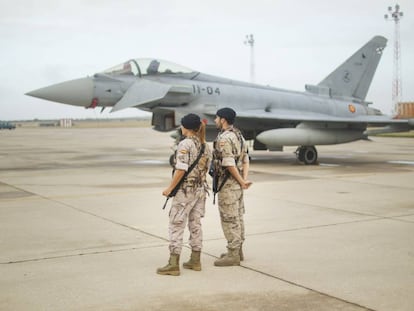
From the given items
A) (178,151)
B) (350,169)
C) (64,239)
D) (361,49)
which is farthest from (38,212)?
(361,49)

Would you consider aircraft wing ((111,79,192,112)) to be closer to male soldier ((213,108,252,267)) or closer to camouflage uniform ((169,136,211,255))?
male soldier ((213,108,252,267))

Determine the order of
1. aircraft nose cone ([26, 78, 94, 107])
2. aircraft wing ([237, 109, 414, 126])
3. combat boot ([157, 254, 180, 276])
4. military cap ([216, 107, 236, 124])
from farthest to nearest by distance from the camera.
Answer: aircraft wing ([237, 109, 414, 126]), aircraft nose cone ([26, 78, 94, 107]), military cap ([216, 107, 236, 124]), combat boot ([157, 254, 180, 276])

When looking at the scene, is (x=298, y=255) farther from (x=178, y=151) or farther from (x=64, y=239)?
(x=64, y=239)

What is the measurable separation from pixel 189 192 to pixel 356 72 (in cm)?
1682

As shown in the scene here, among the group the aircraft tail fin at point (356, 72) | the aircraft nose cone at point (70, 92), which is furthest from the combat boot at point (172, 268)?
the aircraft tail fin at point (356, 72)

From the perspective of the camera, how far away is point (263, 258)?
232 inches

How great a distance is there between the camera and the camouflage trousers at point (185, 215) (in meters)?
5.47

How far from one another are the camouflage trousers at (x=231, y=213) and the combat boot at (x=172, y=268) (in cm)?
62

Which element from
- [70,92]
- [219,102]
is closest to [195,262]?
[70,92]

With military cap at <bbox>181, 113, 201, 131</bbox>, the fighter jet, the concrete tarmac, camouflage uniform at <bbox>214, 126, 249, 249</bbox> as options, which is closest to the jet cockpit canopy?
the fighter jet

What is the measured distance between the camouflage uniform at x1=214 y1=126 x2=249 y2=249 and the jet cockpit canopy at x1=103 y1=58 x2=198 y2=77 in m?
11.1

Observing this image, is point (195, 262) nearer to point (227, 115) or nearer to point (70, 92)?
point (227, 115)

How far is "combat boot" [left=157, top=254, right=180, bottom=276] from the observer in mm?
5297

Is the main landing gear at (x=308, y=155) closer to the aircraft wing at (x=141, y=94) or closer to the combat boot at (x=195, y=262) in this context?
the aircraft wing at (x=141, y=94)
